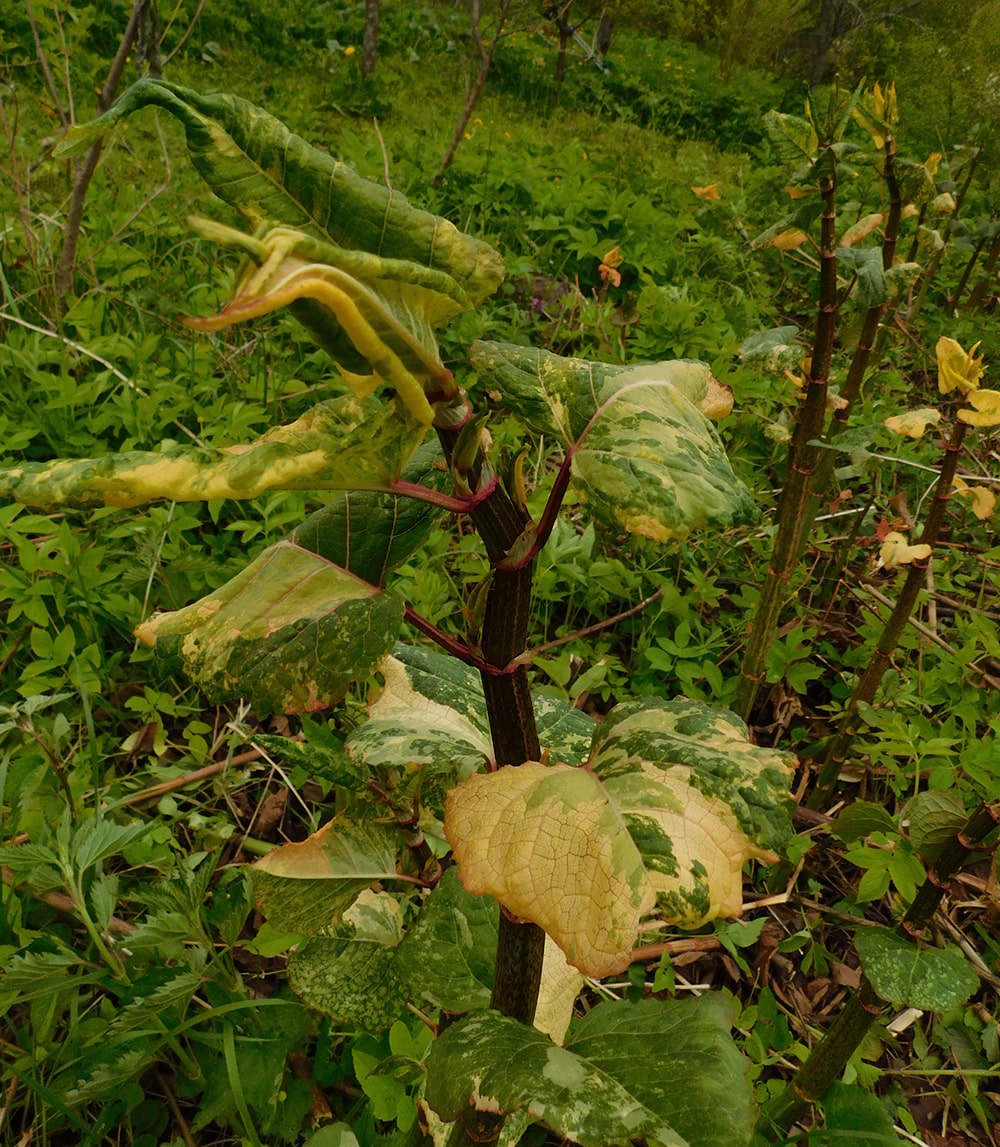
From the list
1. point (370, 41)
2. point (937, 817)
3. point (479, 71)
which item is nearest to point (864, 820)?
point (937, 817)

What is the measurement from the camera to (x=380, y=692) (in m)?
0.96

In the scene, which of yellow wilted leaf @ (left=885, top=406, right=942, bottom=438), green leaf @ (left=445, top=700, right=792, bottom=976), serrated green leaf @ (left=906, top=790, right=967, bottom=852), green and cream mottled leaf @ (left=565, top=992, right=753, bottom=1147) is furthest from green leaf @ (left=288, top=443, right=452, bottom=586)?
yellow wilted leaf @ (left=885, top=406, right=942, bottom=438)

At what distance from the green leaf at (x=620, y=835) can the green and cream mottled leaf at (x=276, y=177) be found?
0.45 m

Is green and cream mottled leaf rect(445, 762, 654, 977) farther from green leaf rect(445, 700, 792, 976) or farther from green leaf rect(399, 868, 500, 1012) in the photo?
green leaf rect(399, 868, 500, 1012)

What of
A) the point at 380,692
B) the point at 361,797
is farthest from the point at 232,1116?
the point at 380,692

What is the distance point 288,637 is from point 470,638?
170 millimetres

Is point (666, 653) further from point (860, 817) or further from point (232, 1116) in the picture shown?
point (232, 1116)

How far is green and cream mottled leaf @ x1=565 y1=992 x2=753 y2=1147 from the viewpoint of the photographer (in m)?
0.75

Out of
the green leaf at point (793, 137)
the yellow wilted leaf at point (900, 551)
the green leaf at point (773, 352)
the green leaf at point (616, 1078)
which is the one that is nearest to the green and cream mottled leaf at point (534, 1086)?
the green leaf at point (616, 1078)

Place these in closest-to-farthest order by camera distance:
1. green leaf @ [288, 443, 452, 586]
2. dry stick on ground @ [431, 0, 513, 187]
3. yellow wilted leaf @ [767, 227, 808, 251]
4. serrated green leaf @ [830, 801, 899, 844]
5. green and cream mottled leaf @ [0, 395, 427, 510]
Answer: green and cream mottled leaf @ [0, 395, 427, 510] < green leaf @ [288, 443, 452, 586] < serrated green leaf @ [830, 801, 899, 844] < yellow wilted leaf @ [767, 227, 808, 251] < dry stick on ground @ [431, 0, 513, 187]

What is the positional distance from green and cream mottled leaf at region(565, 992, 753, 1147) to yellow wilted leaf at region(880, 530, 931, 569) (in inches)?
33.4

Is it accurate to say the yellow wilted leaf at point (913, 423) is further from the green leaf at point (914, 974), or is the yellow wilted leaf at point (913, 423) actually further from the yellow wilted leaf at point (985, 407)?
the green leaf at point (914, 974)

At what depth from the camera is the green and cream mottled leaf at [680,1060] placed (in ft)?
2.44

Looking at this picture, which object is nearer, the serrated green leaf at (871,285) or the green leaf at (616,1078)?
the green leaf at (616,1078)
